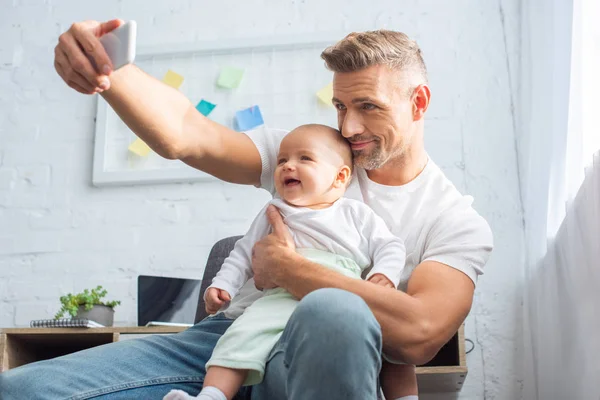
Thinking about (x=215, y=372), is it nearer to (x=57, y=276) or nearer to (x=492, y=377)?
(x=492, y=377)

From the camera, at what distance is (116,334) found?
2516mm

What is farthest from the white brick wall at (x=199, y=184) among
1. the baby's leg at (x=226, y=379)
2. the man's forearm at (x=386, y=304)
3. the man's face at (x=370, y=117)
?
the baby's leg at (x=226, y=379)

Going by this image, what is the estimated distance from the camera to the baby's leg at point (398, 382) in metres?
1.40

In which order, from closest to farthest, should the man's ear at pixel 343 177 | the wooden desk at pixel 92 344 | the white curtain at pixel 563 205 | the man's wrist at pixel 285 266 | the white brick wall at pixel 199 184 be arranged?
the man's wrist at pixel 285 266, the man's ear at pixel 343 177, the white curtain at pixel 563 205, the wooden desk at pixel 92 344, the white brick wall at pixel 199 184

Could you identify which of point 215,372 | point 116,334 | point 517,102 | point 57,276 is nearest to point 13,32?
point 57,276

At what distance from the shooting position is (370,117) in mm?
1632

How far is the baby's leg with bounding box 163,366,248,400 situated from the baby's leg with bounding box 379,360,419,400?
0.96 feet

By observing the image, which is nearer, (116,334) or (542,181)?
(542,181)

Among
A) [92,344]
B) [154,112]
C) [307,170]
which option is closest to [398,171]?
[307,170]

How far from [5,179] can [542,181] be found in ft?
7.11

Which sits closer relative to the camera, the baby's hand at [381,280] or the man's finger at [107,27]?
the man's finger at [107,27]

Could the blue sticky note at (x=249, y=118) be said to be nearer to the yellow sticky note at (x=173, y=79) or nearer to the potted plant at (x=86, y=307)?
the yellow sticky note at (x=173, y=79)

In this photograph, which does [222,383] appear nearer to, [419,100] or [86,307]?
[419,100]

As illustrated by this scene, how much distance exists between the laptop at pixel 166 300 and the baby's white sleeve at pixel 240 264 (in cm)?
123
